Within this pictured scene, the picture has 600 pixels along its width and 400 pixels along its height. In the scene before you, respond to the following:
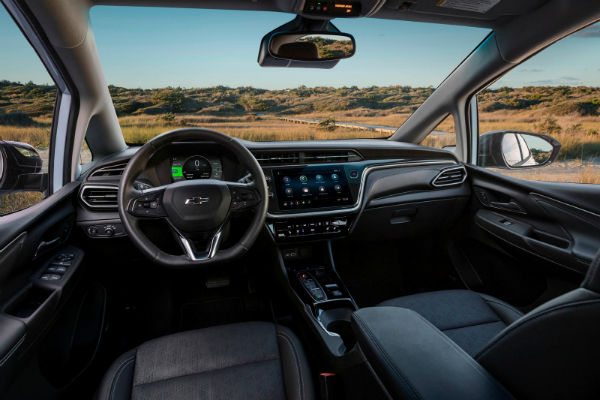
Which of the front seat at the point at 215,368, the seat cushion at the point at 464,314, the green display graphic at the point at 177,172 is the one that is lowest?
the front seat at the point at 215,368

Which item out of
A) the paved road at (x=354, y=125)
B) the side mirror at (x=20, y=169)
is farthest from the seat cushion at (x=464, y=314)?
the side mirror at (x=20, y=169)

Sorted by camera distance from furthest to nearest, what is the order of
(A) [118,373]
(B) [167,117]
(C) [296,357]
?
(B) [167,117], (C) [296,357], (A) [118,373]

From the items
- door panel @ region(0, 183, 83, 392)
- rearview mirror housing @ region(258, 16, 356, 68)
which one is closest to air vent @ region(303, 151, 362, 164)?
rearview mirror housing @ region(258, 16, 356, 68)

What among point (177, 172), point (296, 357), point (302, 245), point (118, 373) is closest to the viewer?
point (118, 373)

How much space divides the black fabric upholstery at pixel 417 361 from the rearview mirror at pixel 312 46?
1.59m

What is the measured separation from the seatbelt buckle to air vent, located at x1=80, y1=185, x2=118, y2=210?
5.04 feet

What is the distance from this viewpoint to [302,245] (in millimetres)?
2725

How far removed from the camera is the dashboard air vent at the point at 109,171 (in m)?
2.18

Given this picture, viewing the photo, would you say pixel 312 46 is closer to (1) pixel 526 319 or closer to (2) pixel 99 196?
(2) pixel 99 196

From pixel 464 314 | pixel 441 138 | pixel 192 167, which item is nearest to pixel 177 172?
pixel 192 167

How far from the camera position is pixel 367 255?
10.4 ft

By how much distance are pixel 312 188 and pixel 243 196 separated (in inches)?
26.5

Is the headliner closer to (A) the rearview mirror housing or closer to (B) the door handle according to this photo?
(A) the rearview mirror housing

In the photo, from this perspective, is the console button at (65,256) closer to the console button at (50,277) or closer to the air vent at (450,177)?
the console button at (50,277)
